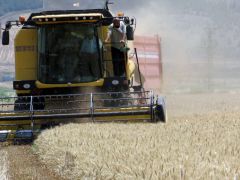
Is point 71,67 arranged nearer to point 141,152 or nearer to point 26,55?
point 26,55

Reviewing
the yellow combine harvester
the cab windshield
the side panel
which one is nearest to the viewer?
the yellow combine harvester

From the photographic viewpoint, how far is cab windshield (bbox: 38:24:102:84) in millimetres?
13227

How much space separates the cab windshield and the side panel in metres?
0.37

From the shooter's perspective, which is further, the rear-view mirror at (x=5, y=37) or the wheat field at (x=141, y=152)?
the rear-view mirror at (x=5, y=37)

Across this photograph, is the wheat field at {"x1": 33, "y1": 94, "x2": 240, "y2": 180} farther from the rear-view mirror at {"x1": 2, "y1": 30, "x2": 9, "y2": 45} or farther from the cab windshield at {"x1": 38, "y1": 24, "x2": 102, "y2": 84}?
the rear-view mirror at {"x1": 2, "y1": 30, "x2": 9, "y2": 45}

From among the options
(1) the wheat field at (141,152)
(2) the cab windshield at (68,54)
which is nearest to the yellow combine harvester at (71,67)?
(2) the cab windshield at (68,54)

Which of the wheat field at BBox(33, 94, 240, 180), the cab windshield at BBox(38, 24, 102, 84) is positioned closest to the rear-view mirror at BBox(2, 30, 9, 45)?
the cab windshield at BBox(38, 24, 102, 84)

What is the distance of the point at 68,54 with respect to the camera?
43.8 ft

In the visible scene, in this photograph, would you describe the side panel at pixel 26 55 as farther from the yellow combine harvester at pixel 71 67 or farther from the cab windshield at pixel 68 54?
the cab windshield at pixel 68 54

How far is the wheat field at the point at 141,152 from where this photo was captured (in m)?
5.44

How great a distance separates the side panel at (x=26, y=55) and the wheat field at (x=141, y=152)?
3.12 meters

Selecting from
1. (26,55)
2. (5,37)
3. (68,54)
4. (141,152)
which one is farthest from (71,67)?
(141,152)

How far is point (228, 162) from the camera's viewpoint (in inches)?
228

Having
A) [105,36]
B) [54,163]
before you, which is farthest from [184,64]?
[54,163]
